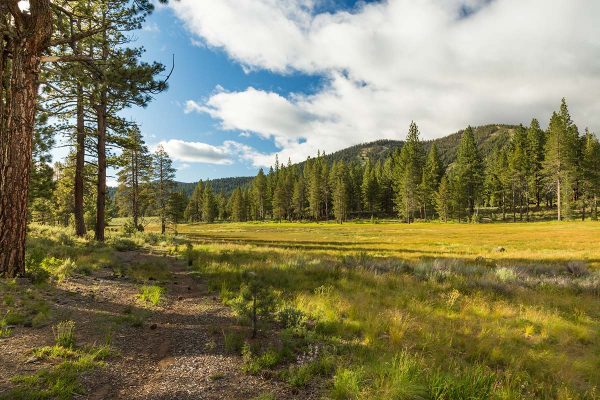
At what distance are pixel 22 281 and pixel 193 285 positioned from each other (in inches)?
173

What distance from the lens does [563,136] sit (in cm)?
5903

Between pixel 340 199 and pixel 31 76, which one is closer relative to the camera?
pixel 31 76

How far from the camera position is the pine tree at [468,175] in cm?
7269

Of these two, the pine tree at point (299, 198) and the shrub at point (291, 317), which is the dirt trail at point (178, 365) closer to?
the shrub at point (291, 317)

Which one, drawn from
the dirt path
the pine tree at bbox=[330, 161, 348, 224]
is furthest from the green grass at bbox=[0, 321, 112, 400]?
the pine tree at bbox=[330, 161, 348, 224]

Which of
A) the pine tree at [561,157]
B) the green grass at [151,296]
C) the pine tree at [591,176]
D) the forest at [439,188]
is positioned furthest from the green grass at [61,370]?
the pine tree at [591,176]

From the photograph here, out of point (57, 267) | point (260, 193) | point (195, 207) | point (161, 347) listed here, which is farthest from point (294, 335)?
point (195, 207)

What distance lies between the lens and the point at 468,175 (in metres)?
73.7

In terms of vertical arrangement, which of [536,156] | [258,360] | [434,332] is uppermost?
[536,156]

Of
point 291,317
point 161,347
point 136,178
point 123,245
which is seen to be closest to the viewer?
point 161,347

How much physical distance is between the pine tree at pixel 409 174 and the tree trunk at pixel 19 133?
74.4 m

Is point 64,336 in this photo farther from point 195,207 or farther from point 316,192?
point 195,207

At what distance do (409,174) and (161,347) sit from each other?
77275 millimetres

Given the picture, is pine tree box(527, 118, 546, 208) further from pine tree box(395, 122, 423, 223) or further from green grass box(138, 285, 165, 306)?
green grass box(138, 285, 165, 306)
